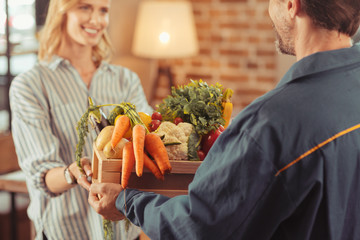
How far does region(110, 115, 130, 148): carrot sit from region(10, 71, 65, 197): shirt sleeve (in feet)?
1.81

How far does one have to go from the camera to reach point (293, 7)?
106 centimetres

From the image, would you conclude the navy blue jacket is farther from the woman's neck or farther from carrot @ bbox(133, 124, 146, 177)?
the woman's neck

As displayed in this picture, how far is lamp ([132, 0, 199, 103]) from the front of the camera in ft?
12.6

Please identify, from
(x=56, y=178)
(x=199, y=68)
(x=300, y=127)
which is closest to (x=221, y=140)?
(x=300, y=127)

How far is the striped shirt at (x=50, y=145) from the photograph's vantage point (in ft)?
6.05

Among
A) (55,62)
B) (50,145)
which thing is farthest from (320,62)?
(55,62)

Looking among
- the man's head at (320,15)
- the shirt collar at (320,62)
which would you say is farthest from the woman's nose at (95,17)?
the shirt collar at (320,62)

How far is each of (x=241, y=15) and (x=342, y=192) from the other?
10.8 feet

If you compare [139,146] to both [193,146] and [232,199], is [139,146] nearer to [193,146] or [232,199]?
[193,146]

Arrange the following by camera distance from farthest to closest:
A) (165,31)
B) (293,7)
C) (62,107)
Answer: (165,31) < (62,107) < (293,7)

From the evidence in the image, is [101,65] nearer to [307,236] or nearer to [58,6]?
[58,6]

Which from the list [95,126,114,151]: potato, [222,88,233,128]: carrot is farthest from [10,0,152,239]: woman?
[222,88,233,128]: carrot

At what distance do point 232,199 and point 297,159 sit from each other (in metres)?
0.16

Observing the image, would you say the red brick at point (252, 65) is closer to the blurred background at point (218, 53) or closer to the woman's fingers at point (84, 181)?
the blurred background at point (218, 53)
